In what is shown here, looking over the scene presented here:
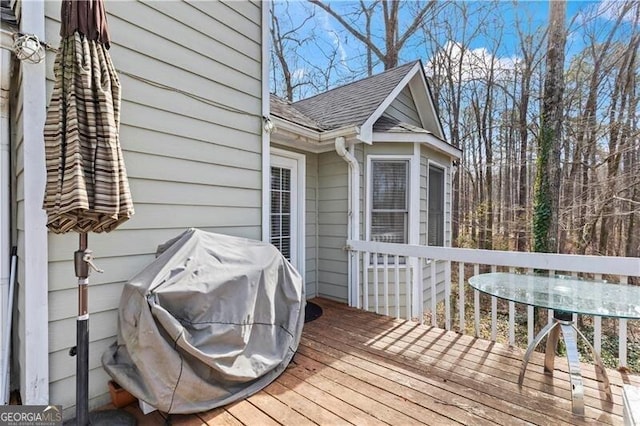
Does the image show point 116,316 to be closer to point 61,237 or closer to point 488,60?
point 61,237

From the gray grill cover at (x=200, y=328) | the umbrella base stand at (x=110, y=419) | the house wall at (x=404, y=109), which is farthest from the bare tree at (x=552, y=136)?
the umbrella base stand at (x=110, y=419)

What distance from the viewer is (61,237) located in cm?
194

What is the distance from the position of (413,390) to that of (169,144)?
263 centimetres

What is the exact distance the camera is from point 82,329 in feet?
5.35

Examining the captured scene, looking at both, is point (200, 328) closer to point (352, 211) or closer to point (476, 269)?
point (476, 269)

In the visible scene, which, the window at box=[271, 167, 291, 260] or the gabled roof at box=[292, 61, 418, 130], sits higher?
the gabled roof at box=[292, 61, 418, 130]

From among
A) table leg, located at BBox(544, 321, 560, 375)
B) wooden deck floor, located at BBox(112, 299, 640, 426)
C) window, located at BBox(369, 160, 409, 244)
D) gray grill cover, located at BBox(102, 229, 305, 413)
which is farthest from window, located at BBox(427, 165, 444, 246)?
gray grill cover, located at BBox(102, 229, 305, 413)

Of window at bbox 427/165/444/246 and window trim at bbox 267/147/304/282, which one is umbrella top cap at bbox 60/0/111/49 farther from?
window at bbox 427/165/444/246

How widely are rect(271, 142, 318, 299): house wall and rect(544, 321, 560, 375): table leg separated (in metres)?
3.05

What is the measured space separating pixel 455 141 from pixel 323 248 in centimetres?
896

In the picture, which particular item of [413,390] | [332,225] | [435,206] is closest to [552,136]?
[435,206]

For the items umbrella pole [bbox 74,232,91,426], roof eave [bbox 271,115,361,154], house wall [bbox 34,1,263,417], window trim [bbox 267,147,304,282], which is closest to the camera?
umbrella pole [bbox 74,232,91,426]

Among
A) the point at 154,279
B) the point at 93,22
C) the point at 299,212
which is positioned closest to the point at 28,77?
the point at 93,22

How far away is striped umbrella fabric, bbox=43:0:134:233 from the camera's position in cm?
147
